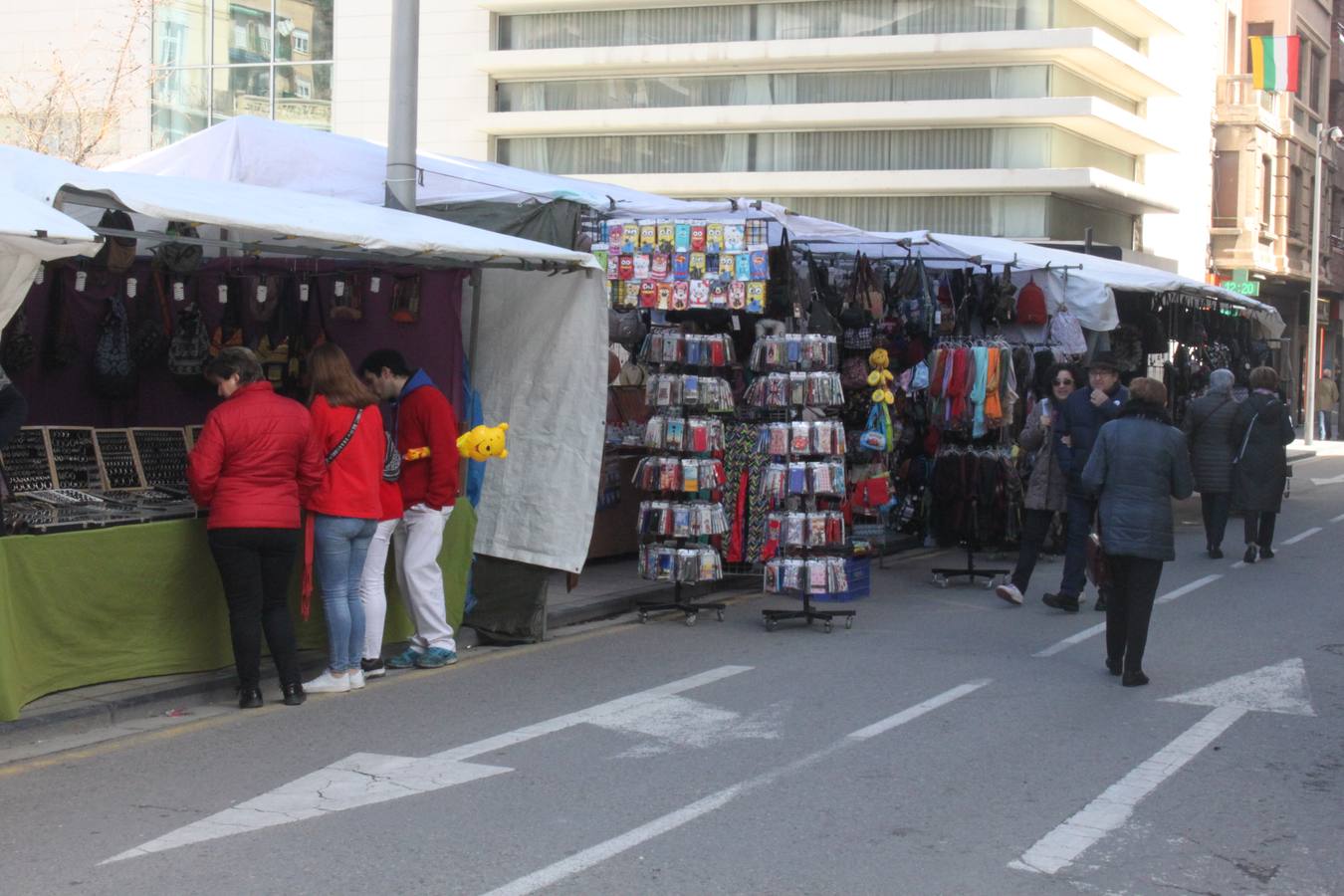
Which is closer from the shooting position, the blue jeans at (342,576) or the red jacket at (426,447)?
the blue jeans at (342,576)

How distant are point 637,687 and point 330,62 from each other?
132 feet

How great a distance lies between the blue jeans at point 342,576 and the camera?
8.65m

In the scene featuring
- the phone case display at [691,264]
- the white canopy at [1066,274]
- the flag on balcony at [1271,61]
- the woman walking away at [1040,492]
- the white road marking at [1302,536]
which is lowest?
the white road marking at [1302,536]

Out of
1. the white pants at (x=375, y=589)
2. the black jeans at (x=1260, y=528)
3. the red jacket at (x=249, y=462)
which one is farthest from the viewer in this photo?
the black jeans at (x=1260, y=528)

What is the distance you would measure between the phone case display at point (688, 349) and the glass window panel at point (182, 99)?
117 feet

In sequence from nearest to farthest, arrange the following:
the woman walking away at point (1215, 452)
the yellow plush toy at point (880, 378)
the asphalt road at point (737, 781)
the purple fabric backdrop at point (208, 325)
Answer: the asphalt road at point (737, 781) < the purple fabric backdrop at point (208, 325) < the yellow plush toy at point (880, 378) < the woman walking away at point (1215, 452)

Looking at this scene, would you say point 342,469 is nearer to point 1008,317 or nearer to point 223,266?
point 223,266

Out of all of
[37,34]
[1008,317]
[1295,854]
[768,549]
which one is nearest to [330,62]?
[37,34]

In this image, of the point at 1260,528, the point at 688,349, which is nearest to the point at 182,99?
the point at 1260,528

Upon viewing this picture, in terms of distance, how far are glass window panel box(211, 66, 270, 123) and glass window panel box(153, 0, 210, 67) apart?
35.7 inches

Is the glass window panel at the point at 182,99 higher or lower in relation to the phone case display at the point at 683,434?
higher

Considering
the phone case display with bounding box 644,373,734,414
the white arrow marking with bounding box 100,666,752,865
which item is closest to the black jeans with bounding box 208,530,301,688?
the white arrow marking with bounding box 100,666,752,865

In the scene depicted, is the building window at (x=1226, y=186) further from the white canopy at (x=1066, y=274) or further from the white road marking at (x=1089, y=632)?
the white road marking at (x=1089, y=632)

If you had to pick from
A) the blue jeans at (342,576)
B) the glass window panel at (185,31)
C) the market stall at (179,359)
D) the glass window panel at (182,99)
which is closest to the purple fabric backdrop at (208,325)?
the market stall at (179,359)
